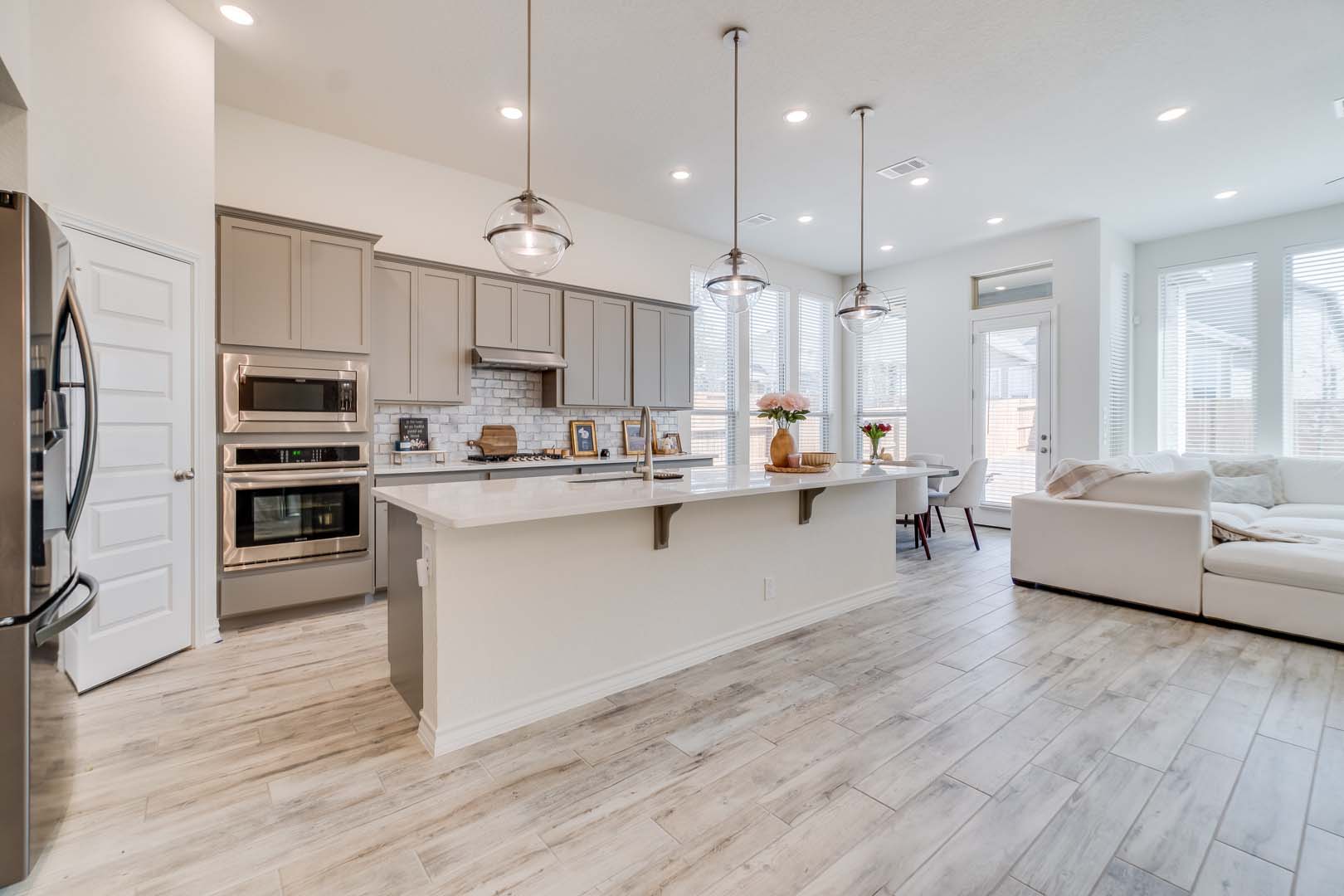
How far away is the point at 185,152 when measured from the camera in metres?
2.97

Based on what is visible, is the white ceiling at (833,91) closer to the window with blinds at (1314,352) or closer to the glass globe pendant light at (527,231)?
the window with blinds at (1314,352)

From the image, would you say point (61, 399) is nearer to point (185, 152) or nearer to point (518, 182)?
point (185, 152)

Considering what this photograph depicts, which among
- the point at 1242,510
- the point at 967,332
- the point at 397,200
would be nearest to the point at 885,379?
the point at 967,332

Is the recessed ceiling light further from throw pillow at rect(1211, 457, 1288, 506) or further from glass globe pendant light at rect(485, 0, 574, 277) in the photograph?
throw pillow at rect(1211, 457, 1288, 506)

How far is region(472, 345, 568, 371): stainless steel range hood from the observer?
4461 mm

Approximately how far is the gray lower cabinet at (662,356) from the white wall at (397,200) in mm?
399

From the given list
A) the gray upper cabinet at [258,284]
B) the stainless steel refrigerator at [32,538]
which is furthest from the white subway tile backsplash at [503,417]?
the stainless steel refrigerator at [32,538]

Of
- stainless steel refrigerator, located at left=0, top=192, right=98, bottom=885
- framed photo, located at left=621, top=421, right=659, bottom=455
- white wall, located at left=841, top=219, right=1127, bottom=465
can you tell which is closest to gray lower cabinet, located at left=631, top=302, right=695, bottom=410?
framed photo, located at left=621, top=421, right=659, bottom=455

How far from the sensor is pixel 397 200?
4383 millimetres

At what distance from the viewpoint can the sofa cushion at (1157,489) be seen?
143 inches

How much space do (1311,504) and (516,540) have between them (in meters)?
6.47

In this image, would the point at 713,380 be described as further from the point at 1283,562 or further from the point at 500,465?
the point at 1283,562

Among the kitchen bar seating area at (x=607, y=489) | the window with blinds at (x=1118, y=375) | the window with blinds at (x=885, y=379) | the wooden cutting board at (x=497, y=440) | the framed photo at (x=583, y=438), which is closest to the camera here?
the kitchen bar seating area at (x=607, y=489)

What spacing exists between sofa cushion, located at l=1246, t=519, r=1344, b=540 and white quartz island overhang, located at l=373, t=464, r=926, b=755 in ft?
9.67
